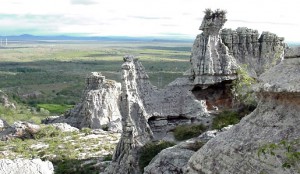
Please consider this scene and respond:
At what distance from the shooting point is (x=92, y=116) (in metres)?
47.2

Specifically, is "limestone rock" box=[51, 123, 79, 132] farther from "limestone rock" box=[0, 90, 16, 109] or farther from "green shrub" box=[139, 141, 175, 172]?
"limestone rock" box=[0, 90, 16, 109]

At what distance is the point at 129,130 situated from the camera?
2414 centimetres

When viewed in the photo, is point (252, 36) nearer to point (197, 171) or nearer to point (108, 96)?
point (108, 96)

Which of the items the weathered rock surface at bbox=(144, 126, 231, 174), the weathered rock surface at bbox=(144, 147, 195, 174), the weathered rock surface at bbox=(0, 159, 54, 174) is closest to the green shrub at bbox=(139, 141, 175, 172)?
the weathered rock surface at bbox=(144, 126, 231, 174)

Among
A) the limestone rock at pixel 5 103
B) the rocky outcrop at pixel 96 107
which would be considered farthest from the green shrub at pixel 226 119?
the limestone rock at pixel 5 103

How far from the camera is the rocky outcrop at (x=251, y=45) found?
3850 cm

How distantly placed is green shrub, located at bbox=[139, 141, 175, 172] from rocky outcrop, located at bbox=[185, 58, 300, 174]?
6.83 metres

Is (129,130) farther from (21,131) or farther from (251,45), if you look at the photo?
(21,131)

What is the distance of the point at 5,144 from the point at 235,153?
32.0m

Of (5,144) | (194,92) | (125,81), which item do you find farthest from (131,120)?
(5,144)

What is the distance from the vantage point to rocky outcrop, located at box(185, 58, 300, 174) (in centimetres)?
1323

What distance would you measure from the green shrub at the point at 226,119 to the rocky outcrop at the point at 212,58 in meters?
7.59

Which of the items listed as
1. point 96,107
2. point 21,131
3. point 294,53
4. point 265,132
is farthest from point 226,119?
point 21,131

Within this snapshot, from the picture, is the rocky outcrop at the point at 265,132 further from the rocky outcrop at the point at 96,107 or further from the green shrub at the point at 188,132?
the rocky outcrop at the point at 96,107
